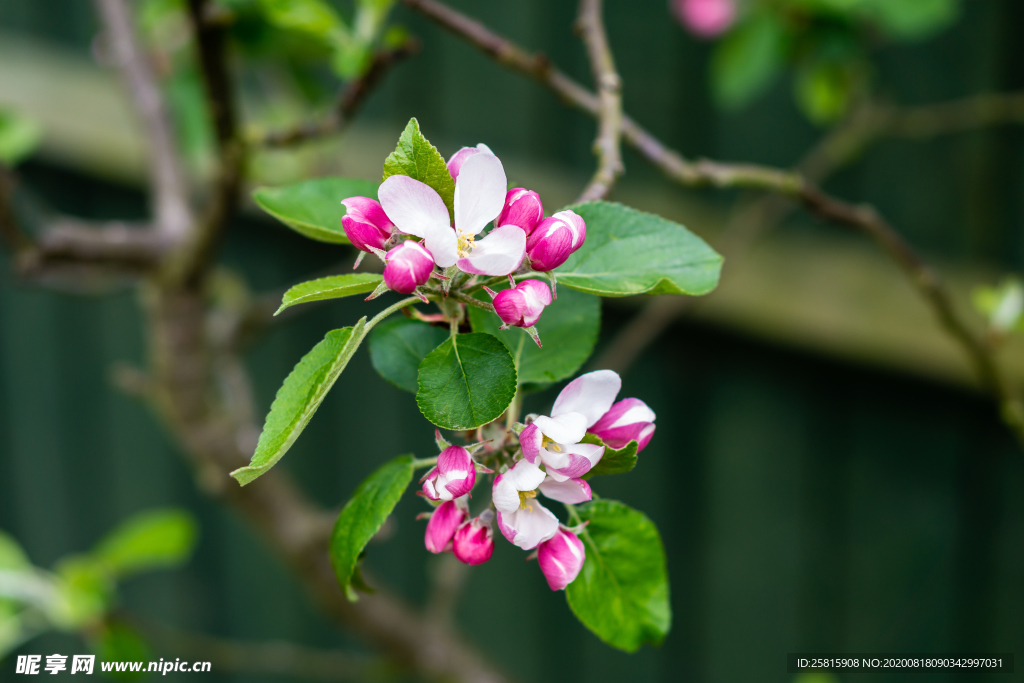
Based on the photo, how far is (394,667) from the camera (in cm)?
87

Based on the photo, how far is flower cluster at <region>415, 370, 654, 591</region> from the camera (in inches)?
11.3

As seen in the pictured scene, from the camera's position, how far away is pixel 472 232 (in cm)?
29

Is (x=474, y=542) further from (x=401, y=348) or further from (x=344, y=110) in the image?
(x=344, y=110)

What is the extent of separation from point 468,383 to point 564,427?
0.13 feet

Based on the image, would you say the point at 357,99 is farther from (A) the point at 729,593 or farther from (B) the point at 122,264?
(A) the point at 729,593

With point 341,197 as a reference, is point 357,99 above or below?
above

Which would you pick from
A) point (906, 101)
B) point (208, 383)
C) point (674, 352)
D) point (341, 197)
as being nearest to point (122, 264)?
point (208, 383)

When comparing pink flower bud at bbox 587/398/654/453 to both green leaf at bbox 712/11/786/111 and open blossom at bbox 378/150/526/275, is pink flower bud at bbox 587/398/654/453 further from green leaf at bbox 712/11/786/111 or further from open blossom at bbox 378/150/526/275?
green leaf at bbox 712/11/786/111

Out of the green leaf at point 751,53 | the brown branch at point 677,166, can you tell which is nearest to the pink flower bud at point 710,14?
the green leaf at point 751,53

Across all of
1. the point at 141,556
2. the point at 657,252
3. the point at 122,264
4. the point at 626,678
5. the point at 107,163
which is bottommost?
the point at 626,678

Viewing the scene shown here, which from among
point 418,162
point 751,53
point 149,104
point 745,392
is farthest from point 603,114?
point 745,392

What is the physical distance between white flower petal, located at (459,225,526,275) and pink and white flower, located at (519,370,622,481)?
0.06 metres

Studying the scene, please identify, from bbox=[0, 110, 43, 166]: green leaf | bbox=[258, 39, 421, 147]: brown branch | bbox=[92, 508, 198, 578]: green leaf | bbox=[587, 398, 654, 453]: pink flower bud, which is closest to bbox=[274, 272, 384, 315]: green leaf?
bbox=[587, 398, 654, 453]: pink flower bud

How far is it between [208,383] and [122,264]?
0.49 feet
